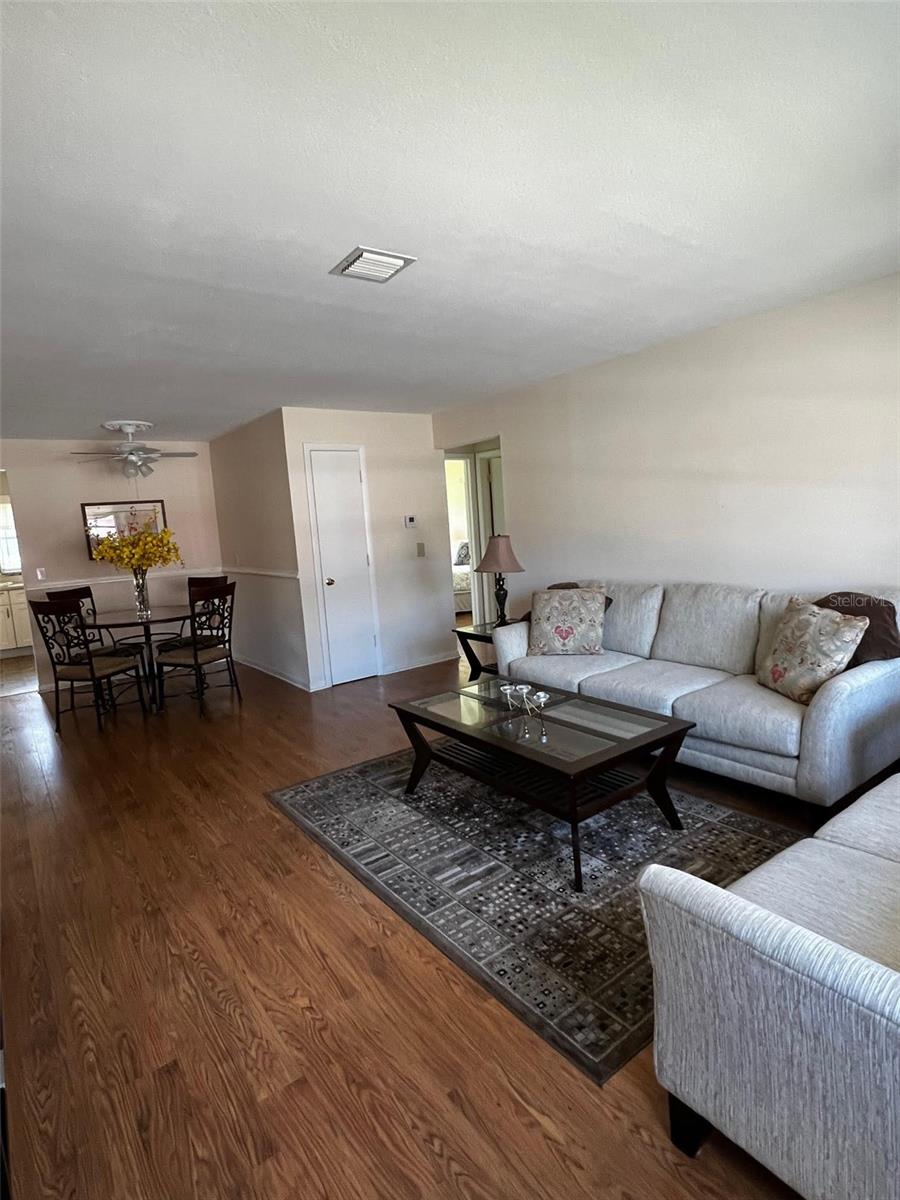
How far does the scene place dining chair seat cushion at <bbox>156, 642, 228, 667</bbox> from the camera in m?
4.96

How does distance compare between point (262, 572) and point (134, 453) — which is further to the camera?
point (262, 572)

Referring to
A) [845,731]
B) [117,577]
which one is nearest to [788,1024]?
[845,731]

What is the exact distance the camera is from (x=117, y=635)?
243 inches

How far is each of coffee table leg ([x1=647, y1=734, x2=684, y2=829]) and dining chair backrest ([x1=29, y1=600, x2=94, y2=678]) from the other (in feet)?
13.4

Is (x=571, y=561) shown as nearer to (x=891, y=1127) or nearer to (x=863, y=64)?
(x=863, y=64)

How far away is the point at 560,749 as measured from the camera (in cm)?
247

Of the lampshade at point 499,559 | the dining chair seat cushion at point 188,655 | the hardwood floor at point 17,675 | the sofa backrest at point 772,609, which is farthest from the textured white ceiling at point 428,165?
the hardwood floor at point 17,675

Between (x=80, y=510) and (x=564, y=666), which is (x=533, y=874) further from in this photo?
(x=80, y=510)

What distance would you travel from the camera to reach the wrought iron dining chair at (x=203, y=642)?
498 centimetres

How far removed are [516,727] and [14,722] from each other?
14.4 ft

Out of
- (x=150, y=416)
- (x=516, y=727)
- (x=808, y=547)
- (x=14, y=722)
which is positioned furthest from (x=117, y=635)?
(x=808, y=547)

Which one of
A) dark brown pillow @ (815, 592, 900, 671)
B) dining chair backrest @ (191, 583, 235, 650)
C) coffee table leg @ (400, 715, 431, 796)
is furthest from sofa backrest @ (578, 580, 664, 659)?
dining chair backrest @ (191, 583, 235, 650)

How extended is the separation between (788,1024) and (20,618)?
887 centimetres

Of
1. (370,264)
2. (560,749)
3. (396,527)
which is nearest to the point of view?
(370,264)
